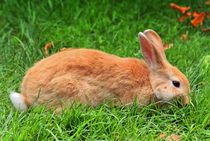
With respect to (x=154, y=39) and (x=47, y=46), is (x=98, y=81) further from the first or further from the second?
(x=47, y=46)

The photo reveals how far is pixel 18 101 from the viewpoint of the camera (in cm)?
523

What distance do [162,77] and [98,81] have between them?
0.54 m

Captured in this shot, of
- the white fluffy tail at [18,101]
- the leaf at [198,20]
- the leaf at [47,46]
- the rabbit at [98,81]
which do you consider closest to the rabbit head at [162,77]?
the rabbit at [98,81]

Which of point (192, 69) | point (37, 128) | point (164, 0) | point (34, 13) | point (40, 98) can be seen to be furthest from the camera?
point (164, 0)

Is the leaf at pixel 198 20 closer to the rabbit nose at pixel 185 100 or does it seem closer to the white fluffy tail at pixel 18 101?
the rabbit nose at pixel 185 100

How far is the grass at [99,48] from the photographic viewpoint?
4.89m

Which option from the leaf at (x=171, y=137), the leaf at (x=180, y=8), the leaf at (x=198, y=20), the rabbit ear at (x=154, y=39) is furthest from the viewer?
the leaf at (x=180, y=8)

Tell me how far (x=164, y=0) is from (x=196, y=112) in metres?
2.83

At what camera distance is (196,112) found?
5.29 meters

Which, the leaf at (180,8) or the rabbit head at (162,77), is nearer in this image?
the rabbit head at (162,77)

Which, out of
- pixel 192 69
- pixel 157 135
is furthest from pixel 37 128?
pixel 192 69

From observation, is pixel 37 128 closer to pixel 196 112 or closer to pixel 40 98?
pixel 40 98

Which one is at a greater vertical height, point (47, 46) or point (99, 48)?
point (47, 46)

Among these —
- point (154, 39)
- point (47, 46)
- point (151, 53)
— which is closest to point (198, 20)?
point (47, 46)
